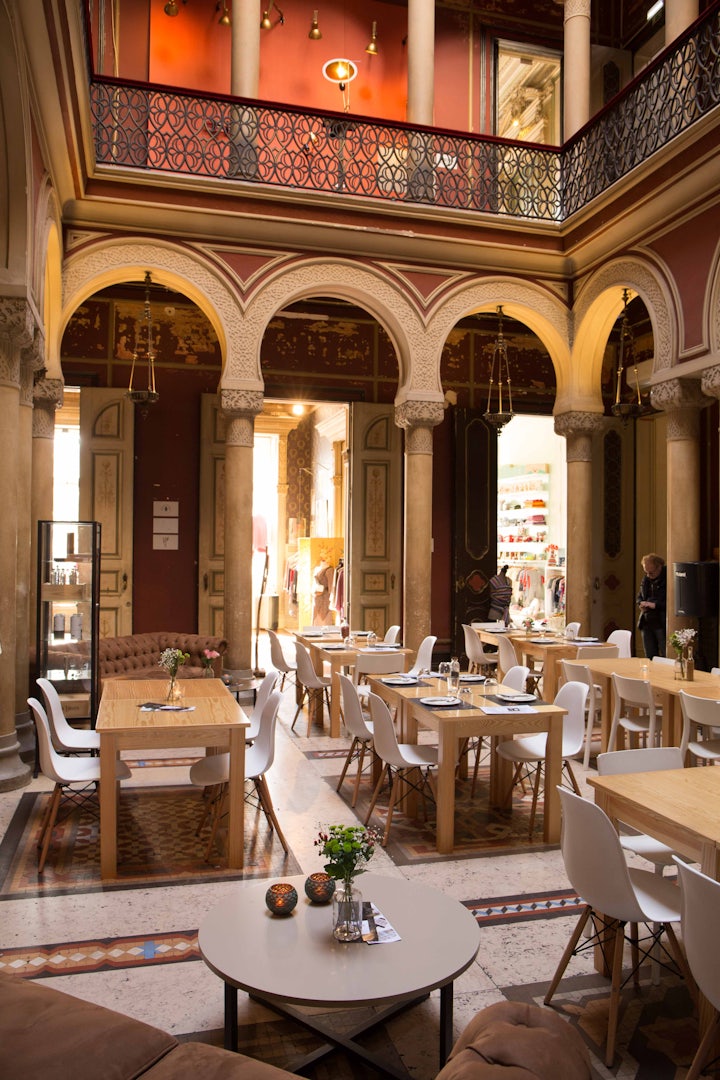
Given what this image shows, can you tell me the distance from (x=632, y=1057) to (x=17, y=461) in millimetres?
5500

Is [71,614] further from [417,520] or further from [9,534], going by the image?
[417,520]

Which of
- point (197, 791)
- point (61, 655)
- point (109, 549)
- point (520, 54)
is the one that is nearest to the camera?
point (197, 791)

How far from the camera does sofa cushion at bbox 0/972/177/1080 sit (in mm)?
1648

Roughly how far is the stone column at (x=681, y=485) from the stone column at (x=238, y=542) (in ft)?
14.3

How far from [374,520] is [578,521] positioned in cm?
280

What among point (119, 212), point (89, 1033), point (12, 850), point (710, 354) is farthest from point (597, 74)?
point (89, 1033)

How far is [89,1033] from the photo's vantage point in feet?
5.71

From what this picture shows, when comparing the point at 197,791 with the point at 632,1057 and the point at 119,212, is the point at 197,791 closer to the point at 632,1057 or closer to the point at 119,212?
the point at 632,1057

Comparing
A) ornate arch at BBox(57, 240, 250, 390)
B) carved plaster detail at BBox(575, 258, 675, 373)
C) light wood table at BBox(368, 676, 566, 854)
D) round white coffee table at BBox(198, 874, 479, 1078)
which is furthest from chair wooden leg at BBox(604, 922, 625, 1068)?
ornate arch at BBox(57, 240, 250, 390)

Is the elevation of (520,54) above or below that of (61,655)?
above

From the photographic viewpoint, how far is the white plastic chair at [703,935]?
2262mm

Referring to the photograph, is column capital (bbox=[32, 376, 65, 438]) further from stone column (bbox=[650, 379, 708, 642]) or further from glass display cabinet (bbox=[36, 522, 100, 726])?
stone column (bbox=[650, 379, 708, 642])

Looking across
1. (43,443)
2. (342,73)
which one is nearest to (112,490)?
(43,443)

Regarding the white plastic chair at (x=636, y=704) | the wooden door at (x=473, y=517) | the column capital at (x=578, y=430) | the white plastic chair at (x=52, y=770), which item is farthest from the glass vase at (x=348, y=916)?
the wooden door at (x=473, y=517)
